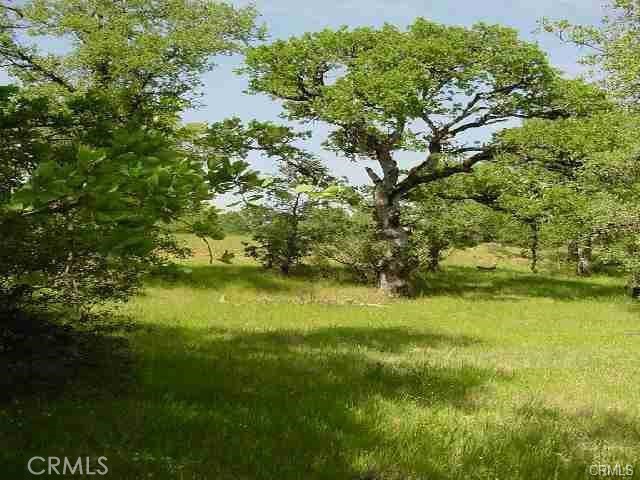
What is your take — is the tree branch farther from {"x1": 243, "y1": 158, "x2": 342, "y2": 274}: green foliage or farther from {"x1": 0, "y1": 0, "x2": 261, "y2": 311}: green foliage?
{"x1": 0, "y1": 0, "x2": 261, "y2": 311}: green foliage

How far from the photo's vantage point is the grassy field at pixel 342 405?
5.95 meters

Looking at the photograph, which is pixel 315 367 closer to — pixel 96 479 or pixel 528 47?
pixel 96 479

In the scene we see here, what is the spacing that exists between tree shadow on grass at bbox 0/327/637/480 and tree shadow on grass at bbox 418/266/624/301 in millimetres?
17220

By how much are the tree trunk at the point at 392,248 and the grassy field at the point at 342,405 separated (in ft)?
27.4

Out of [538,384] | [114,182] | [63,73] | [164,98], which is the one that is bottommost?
[538,384]

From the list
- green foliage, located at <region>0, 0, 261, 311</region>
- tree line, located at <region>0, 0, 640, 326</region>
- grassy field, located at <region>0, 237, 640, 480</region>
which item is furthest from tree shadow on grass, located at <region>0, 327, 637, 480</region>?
tree line, located at <region>0, 0, 640, 326</region>

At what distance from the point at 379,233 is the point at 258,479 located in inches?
854

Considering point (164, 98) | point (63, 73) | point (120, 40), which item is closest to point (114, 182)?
point (164, 98)

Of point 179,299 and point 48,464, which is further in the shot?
point 179,299

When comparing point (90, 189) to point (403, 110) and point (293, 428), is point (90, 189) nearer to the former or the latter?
point (293, 428)

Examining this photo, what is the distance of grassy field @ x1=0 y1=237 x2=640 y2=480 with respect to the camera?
5.95m

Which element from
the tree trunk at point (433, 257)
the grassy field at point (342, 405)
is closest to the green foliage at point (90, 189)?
the grassy field at point (342, 405)

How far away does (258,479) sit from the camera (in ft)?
18.0

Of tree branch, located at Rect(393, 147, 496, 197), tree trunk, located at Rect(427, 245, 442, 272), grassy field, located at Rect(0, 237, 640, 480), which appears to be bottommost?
grassy field, located at Rect(0, 237, 640, 480)
